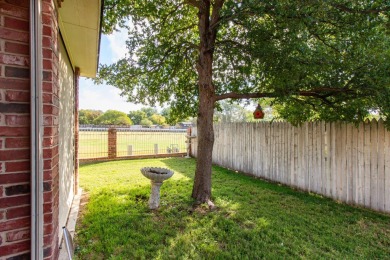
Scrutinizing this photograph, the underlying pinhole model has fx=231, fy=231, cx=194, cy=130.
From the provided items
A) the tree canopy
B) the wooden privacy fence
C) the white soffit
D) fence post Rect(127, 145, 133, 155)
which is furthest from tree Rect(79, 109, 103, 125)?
the white soffit

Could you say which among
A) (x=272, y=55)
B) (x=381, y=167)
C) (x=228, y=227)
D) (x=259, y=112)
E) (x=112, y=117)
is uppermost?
(x=112, y=117)

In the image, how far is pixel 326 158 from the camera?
5.25 metres

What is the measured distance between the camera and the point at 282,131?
6.42m

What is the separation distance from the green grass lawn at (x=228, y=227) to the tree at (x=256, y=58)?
85cm

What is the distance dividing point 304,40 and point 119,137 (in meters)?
9.80

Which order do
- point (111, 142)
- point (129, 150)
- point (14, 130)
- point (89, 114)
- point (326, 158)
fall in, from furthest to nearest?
point (89, 114), point (129, 150), point (111, 142), point (326, 158), point (14, 130)

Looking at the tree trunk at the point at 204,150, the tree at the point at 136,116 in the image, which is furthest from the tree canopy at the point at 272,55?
the tree at the point at 136,116

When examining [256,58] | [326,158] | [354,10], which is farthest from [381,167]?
[256,58]

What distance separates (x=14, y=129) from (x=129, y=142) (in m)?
11.1

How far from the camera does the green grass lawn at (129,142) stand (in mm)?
10961

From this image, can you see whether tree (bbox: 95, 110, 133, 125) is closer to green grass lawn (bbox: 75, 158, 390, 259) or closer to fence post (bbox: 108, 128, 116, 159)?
fence post (bbox: 108, 128, 116, 159)

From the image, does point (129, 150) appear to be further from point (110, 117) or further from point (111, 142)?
point (110, 117)

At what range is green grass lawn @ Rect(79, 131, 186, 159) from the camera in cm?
1096

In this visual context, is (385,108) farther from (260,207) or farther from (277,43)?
(260,207)
